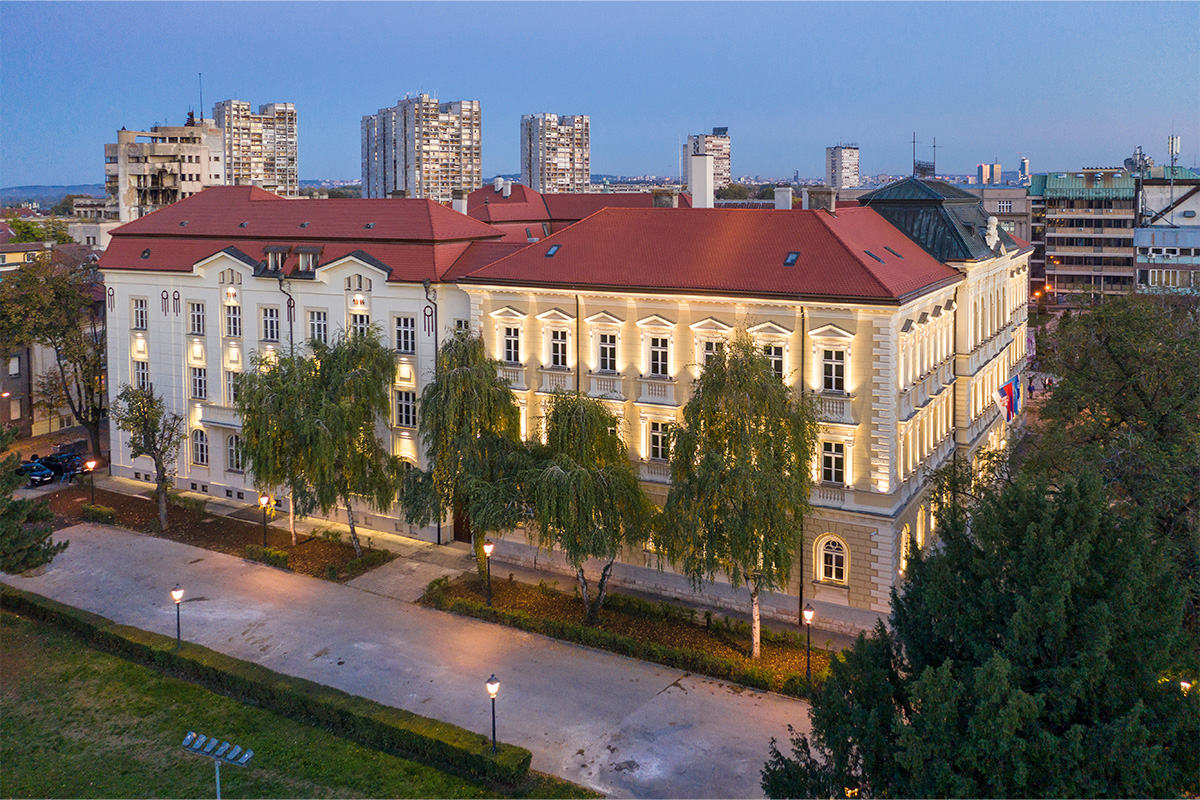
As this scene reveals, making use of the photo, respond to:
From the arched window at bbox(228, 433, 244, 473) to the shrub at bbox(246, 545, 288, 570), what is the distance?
6.71 metres

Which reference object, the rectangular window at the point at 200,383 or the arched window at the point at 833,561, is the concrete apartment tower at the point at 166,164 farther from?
the arched window at the point at 833,561

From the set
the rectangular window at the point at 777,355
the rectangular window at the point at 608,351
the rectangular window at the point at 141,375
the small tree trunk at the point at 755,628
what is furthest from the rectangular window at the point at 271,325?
the small tree trunk at the point at 755,628

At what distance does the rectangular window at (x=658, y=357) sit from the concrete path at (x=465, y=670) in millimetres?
9303

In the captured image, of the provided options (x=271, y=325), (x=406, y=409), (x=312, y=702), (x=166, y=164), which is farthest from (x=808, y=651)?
(x=166, y=164)

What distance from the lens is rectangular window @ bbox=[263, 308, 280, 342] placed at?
40.8 meters

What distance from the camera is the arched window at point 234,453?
42675mm

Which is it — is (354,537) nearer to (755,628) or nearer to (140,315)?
(755,628)

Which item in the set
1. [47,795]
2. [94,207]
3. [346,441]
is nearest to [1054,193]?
[346,441]

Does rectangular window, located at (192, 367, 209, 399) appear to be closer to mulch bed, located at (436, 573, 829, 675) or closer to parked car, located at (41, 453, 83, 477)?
parked car, located at (41, 453, 83, 477)

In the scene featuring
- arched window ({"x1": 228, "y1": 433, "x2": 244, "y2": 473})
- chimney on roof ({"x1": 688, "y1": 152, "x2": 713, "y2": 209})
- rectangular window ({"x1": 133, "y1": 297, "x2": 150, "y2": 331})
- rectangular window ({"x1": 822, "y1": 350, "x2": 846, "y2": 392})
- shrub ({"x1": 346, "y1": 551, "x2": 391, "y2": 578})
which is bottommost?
shrub ({"x1": 346, "y1": 551, "x2": 391, "y2": 578})

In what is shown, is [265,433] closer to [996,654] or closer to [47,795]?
[47,795]

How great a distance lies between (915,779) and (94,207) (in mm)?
165855

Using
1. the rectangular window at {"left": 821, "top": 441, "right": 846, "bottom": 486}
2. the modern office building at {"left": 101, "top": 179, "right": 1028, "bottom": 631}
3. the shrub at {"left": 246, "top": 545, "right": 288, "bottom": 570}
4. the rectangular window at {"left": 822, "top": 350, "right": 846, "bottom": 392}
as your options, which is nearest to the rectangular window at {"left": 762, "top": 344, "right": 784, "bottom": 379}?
the modern office building at {"left": 101, "top": 179, "right": 1028, "bottom": 631}

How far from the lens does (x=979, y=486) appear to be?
26.2 m
